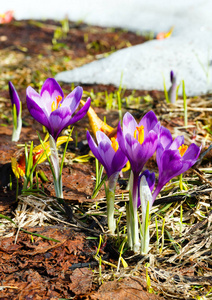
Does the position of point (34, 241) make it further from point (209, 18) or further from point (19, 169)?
point (209, 18)

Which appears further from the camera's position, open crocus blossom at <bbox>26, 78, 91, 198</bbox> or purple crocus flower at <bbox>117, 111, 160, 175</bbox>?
open crocus blossom at <bbox>26, 78, 91, 198</bbox>

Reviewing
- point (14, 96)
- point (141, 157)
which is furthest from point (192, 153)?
point (14, 96)

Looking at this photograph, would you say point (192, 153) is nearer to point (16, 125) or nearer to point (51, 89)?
point (51, 89)

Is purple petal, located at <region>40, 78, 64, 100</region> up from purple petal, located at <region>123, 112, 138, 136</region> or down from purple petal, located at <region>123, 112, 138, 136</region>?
up

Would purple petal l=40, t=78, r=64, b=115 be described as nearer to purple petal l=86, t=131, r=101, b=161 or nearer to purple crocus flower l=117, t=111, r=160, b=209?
purple petal l=86, t=131, r=101, b=161

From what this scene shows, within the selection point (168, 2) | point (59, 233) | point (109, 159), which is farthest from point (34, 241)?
point (168, 2)

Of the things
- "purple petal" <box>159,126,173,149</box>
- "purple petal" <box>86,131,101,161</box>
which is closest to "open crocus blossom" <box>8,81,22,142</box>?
"purple petal" <box>86,131,101,161</box>
